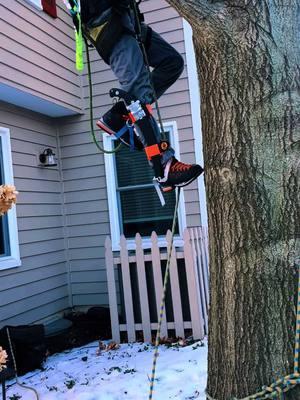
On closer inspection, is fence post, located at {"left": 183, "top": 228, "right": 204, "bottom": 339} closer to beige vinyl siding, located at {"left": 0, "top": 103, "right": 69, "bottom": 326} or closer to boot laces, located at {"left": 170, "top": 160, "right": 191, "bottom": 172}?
beige vinyl siding, located at {"left": 0, "top": 103, "right": 69, "bottom": 326}

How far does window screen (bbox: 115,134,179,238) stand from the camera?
19.0 ft

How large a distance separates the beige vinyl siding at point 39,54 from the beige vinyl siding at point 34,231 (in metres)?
0.45

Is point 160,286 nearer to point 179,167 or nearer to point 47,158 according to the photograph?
point 47,158

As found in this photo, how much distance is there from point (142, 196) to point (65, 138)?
53.5 inches

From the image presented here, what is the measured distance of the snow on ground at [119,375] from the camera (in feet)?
10.9

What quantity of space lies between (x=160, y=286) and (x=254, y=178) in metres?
3.07

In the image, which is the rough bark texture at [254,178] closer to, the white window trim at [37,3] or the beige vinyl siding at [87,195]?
the white window trim at [37,3]

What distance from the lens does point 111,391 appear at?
340 centimetres

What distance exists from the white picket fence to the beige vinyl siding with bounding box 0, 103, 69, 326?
3.47ft

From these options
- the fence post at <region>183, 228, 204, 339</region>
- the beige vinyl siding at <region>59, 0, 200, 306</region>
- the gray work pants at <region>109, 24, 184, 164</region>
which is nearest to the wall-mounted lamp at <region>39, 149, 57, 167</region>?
the beige vinyl siding at <region>59, 0, 200, 306</region>

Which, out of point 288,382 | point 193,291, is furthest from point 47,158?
point 288,382

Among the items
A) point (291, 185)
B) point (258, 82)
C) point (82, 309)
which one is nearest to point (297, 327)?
point (291, 185)

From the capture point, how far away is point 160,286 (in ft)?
15.4

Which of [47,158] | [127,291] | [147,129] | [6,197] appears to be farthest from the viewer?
[47,158]
